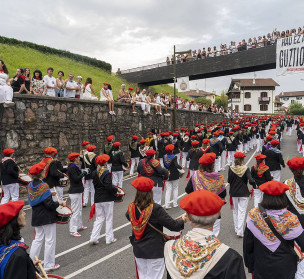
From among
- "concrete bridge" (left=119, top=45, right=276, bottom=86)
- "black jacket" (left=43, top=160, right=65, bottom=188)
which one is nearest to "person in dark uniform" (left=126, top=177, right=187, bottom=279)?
"black jacket" (left=43, top=160, right=65, bottom=188)

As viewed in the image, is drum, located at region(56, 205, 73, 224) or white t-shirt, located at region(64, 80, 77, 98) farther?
white t-shirt, located at region(64, 80, 77, 98)

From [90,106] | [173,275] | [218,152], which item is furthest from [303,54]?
[173,275]

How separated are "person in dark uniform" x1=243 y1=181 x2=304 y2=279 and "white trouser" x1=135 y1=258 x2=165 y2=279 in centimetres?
144

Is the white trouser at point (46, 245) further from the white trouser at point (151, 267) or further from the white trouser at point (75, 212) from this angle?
the white trouser at point (151, 267)

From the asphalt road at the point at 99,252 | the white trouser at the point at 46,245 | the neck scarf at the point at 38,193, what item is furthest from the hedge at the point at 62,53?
the white trouser at the point at 46,245

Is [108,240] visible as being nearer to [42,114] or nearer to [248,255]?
[248,255]

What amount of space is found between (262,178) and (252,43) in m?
28.3

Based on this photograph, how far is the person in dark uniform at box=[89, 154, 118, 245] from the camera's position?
21.2 ft

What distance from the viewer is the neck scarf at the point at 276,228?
318 centimetres

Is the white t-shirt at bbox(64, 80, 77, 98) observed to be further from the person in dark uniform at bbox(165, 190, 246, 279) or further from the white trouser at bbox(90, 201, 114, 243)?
the person in dark uniform at bbox(165, 190, 246, 279)

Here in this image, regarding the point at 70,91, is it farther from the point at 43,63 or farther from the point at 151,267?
the point at 43,63

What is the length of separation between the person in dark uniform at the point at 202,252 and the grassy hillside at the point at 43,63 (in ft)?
63.2

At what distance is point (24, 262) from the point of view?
259cm

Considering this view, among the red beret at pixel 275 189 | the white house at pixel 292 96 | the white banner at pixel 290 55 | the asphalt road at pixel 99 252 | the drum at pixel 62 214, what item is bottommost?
the asphalt road at pixel 99 252
